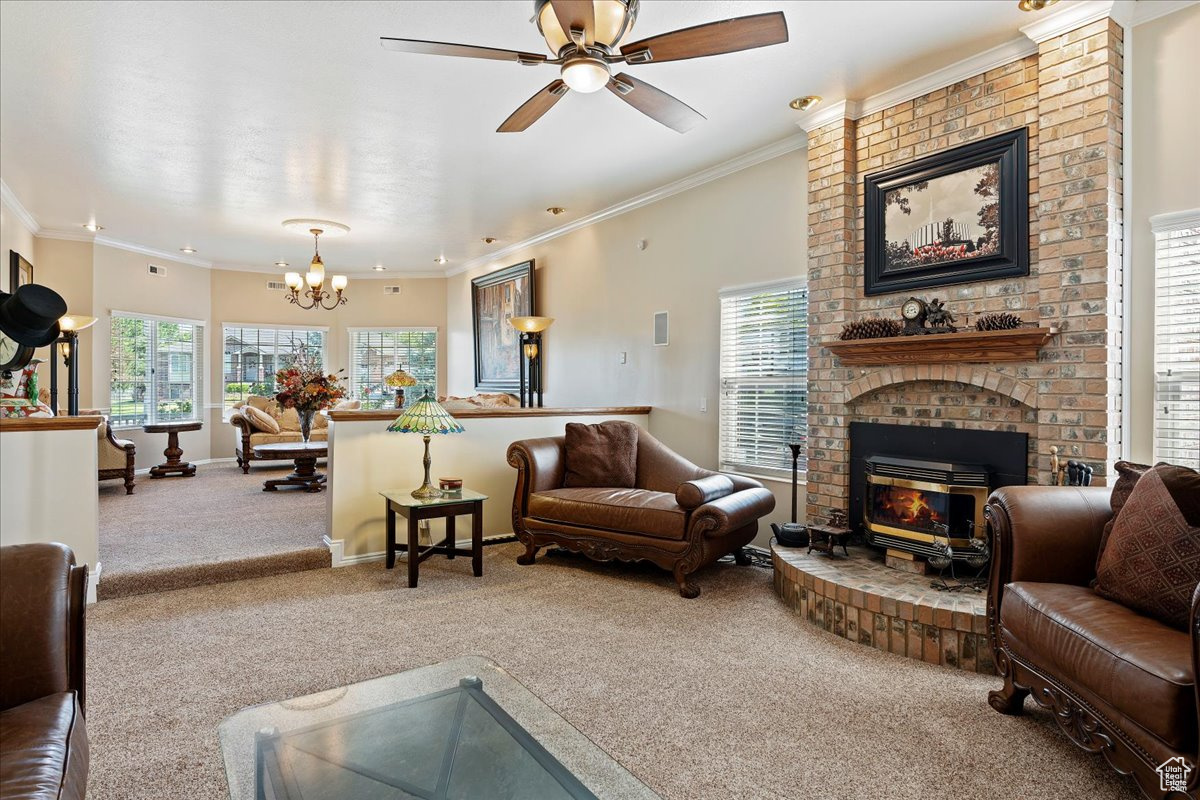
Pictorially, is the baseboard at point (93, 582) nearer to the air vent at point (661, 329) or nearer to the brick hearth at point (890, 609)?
the brick hearth at point (890, 609)

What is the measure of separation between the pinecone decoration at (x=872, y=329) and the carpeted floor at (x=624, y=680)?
1.65 metres

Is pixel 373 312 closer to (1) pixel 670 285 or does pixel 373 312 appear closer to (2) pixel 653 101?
(1) pixel 670 285

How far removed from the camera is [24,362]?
8.87 ft

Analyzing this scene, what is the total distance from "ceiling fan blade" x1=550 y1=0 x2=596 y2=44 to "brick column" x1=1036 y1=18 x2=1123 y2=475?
238 cm

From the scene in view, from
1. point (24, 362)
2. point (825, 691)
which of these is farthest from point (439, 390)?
point (825, 691)

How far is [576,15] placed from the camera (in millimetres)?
2199

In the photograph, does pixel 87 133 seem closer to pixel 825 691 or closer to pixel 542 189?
pixel 542 189

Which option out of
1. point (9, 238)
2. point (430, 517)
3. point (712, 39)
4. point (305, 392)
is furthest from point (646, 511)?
point (9, 238)

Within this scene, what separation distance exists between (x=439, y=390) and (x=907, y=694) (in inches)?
333

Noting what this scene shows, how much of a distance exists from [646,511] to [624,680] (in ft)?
4.57

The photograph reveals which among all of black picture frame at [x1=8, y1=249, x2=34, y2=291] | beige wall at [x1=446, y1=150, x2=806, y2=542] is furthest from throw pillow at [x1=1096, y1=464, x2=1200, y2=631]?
black picture frame at [x1=8, y1=249, x2=34, y2=291]

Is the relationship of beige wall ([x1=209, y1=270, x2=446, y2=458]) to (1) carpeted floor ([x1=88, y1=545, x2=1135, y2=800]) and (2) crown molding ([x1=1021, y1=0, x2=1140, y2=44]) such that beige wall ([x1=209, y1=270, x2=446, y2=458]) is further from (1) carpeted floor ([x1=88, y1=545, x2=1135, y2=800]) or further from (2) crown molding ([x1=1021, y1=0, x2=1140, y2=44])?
(2) crown molding ([x1=1021, y1=0, x2=1140, y2=44])

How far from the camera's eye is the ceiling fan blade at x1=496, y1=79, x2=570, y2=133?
2738 millimetres

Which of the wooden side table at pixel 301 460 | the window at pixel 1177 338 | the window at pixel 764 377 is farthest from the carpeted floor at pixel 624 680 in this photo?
the wooden side table at pixel 301 460
